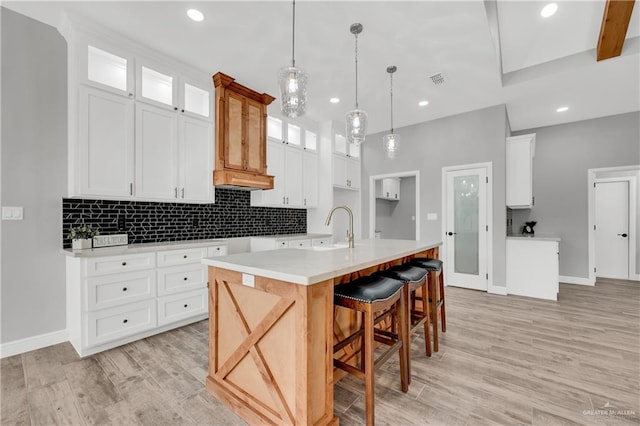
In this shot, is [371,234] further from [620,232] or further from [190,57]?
[620,232]

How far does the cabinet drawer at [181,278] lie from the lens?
2.79m

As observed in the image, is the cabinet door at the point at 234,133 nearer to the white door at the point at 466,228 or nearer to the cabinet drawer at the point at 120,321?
the cabinet drawer at the point at 120,321

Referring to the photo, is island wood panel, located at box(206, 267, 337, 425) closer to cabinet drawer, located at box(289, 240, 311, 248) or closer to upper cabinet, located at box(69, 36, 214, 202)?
upper cabinet, located at box(69, 36, 214, 202)

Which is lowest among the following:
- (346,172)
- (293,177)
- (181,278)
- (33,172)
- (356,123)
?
(181,278)

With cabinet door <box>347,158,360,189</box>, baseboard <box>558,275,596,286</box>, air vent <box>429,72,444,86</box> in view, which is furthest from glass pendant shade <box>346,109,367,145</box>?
baseboard <box>558,275,596,286</box>

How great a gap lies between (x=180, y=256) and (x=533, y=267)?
4864 millimetres

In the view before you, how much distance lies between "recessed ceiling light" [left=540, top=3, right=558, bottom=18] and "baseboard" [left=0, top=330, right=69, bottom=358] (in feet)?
18.7

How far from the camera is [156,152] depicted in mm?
2994

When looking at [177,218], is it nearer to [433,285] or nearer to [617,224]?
[433,285]

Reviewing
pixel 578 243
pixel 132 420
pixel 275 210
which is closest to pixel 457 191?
pixel 578 243

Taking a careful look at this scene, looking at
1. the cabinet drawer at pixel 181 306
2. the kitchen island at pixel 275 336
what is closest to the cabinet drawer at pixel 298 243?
the cabinet drawer at pixel 181 306

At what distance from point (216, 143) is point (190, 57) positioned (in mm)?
964

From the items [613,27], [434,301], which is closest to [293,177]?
[434,301]

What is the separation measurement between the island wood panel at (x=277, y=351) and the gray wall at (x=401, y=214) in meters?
6.12
